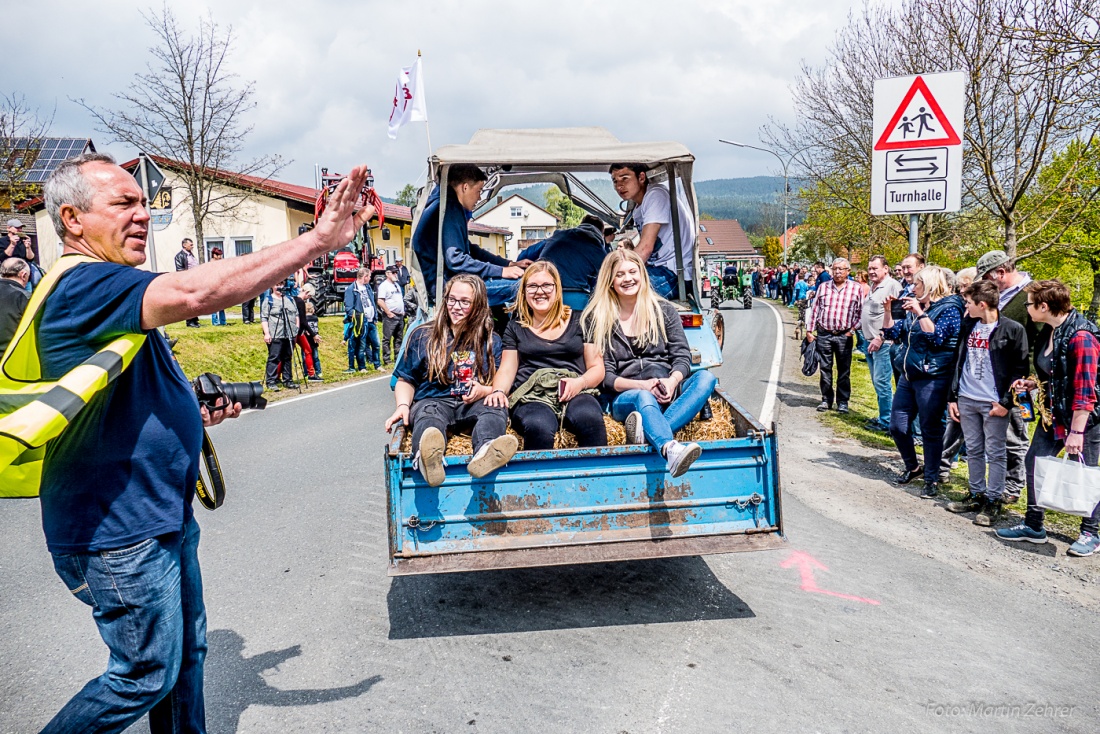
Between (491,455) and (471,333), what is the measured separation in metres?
1.33

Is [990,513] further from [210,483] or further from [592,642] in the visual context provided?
[210,483]

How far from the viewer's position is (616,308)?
5.39m

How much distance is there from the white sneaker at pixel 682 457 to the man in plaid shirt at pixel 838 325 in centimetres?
731

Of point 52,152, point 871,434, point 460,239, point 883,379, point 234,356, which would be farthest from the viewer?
point 52,152

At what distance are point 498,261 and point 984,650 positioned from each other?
4471 mm

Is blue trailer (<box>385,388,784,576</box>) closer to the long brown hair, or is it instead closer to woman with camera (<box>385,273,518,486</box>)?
woman with camera (<box>385,273,518,486</box>)

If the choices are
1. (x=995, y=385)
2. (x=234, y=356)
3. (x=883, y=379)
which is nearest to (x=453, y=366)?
(x=995, y=385)

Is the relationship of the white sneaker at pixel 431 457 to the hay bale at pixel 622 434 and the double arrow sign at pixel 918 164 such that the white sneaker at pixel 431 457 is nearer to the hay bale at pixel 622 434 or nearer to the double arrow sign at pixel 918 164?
the hay bale at pixel 622 434

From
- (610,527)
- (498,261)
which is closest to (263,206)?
Result: (498,261)

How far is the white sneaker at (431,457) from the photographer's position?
154 inches

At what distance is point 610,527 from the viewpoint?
418cm

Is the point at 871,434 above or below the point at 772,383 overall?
below

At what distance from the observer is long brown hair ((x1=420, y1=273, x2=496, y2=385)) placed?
501 cm

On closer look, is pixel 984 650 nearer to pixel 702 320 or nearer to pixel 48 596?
pixel 702 320
